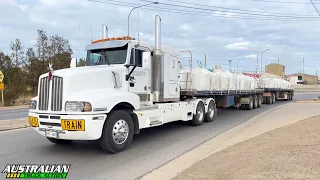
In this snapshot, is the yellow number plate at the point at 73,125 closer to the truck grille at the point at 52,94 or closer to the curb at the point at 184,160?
the truck grille at the point at 52,94

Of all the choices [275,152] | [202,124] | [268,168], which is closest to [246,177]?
[268,168]

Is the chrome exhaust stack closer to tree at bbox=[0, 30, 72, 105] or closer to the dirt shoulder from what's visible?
the dirt shoulder

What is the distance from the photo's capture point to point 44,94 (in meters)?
7.42

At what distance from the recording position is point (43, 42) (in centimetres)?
4359

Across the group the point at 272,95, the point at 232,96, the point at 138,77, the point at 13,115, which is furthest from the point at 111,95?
the point at 272,95

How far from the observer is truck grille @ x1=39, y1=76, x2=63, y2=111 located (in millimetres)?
7090

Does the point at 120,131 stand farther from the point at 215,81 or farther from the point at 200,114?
the point at 215,81

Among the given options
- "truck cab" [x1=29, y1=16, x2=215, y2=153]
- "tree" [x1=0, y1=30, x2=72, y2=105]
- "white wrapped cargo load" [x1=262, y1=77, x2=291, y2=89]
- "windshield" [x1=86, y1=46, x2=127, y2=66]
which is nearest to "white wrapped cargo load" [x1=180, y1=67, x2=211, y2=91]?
"truck cab" [x1=29, y1=16, x2=215, y2=153]

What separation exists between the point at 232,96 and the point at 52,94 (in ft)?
39.2

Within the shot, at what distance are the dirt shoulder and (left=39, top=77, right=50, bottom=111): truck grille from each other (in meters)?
3.75

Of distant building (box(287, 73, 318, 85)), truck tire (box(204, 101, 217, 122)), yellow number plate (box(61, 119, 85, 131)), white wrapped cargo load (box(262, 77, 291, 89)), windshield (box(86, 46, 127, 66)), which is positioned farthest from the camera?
distant building (box(287, 73, 318, 85))

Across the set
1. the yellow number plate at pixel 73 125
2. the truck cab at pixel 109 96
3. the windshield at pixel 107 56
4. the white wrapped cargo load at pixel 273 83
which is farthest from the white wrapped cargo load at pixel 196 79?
the white wrapped cargo load at pixel 273 83

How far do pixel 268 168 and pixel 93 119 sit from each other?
3698mm

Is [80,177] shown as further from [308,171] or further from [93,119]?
[308,171]
